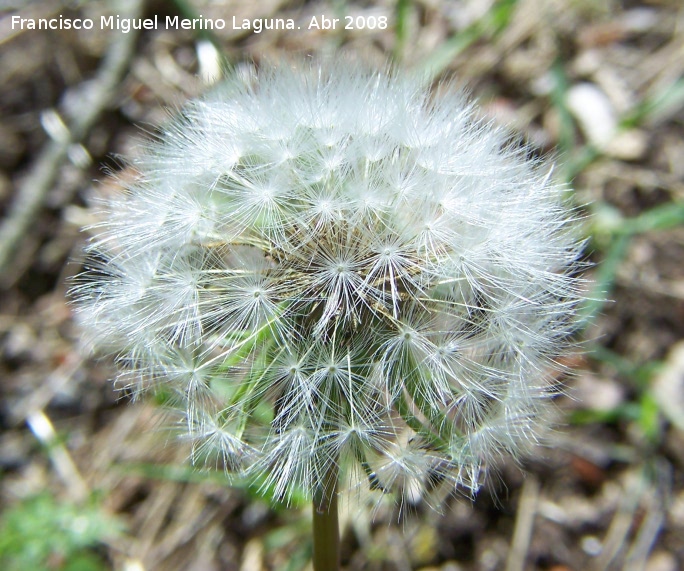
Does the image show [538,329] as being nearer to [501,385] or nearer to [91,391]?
[501,385]

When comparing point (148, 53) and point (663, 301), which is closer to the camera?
point (663, 301)

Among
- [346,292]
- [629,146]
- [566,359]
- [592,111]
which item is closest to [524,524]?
[566,359]

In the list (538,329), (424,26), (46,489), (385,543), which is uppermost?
(424,26)

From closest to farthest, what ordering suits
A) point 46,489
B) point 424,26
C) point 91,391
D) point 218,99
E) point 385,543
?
point 218,99 → point 385,543 → point 46,489 → point 91,391 → point 424,26

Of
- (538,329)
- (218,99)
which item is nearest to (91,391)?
(218,99)

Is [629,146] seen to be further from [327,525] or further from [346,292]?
[327,525]

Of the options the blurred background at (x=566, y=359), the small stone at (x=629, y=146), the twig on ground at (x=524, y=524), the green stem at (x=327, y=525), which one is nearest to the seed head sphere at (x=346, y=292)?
the green stem at (x=327, y=525)

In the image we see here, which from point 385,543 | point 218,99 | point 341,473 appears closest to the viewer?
point 341,473

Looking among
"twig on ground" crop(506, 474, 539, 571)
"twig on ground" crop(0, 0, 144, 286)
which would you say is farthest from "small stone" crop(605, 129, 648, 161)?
"twig on ground" crop(0, 0, 144, 286)
